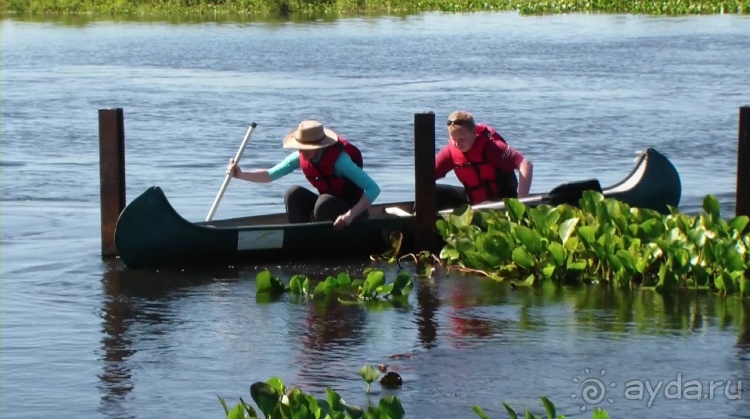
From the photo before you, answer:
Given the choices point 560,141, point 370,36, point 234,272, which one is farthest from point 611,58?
point 234,272

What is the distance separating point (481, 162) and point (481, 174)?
0.12 m

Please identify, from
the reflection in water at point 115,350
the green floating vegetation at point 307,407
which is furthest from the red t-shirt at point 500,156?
the green floating vegetation at point 307,407

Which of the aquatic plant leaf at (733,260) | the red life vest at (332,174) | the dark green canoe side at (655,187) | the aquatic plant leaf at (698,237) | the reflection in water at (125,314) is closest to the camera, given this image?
the reflection in water at (125,314)

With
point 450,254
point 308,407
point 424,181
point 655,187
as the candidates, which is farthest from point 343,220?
point 308,407

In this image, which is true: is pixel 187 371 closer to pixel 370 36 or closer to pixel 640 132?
pixel 640 132

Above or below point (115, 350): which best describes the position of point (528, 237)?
above

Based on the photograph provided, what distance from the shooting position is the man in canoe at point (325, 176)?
10.3 meters

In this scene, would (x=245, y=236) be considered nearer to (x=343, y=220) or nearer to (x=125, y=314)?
(x=343, y=220)

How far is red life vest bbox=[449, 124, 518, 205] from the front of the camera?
10820 mm

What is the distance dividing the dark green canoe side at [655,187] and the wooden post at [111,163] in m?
4.01

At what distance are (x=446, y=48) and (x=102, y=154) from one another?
2516cm

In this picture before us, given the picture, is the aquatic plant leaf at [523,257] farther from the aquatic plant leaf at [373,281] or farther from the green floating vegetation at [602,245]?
the aquatic plant leaf at [373,281]

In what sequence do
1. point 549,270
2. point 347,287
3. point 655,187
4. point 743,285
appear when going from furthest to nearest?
1. point 655,187
2. point 549,270
3. point 347,287
4. point 743,285

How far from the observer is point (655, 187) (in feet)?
39.3
